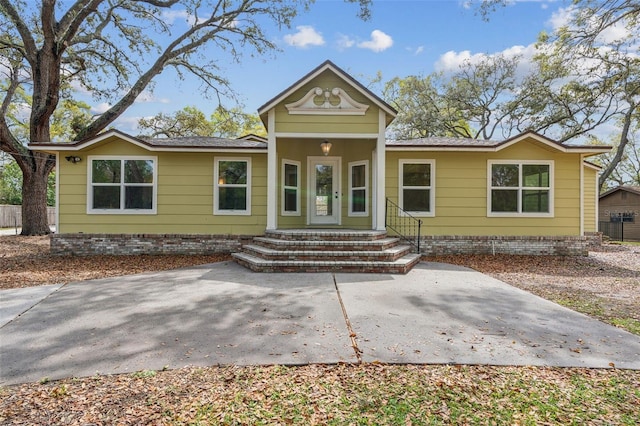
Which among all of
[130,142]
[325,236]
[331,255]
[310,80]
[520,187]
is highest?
[310,80]

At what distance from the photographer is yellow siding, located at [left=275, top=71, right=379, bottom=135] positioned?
849cm

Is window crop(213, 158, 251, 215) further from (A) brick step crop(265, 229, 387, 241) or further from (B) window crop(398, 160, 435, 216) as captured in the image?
(B) window crop(398, 160, 435, 216)

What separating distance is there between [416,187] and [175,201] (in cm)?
707

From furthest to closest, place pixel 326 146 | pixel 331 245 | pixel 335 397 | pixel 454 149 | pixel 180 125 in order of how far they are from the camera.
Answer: pixel 180 125
pixel 326 146
pixel 454 149
pixel 331 245
pixel 335 397

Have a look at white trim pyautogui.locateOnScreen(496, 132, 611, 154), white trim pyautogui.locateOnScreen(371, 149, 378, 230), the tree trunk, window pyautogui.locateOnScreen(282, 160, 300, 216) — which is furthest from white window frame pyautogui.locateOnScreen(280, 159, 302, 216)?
the tree trunk

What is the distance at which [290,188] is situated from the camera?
10.2 metres

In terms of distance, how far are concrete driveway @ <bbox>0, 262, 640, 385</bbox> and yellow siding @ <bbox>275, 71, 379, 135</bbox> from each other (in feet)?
13.9

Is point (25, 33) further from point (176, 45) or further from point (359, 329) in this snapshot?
point (359, 329)

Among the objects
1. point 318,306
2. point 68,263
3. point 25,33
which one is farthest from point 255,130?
point 318,306

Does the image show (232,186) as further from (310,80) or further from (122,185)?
(310,80)

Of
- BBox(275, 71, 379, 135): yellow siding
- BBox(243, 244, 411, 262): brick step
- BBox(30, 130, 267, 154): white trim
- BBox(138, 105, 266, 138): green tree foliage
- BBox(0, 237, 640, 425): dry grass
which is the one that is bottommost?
BBox(0, 237, 640, 425): dry grass

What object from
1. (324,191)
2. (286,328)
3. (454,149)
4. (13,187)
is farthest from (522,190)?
(13,187)

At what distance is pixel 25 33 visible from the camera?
1239cm

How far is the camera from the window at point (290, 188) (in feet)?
33.0
